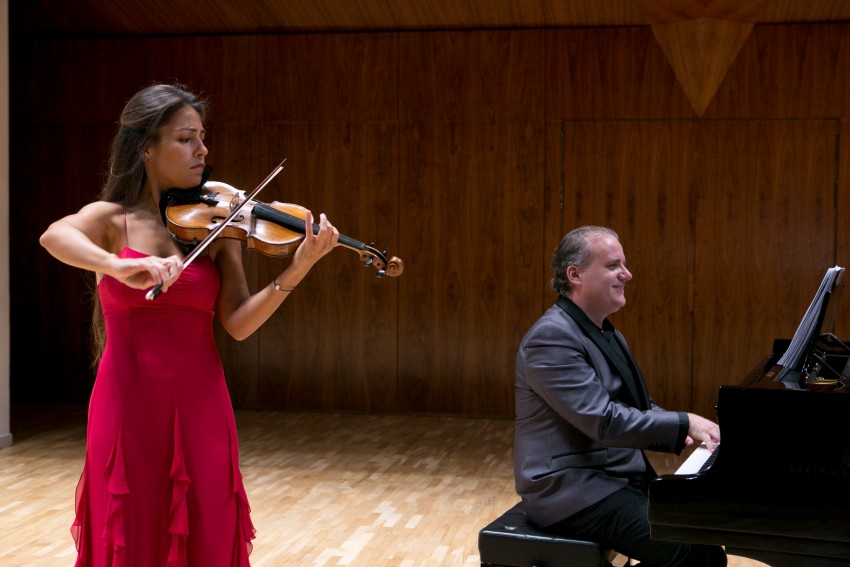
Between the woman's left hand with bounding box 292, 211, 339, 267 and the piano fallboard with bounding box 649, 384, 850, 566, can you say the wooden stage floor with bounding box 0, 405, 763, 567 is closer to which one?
the piano fallboard with bounding box 649, 384, 850, 566

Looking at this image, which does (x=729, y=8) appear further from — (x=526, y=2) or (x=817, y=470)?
(x=817, y=470)

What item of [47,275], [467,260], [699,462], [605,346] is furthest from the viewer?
[47,275]

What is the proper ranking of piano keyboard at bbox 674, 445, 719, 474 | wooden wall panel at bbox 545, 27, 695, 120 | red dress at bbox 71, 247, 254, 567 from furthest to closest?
wooden wall panel at bbox 545, 27, 695, 120
piano keyboard at bbox 674, 445, 719, 474
red dress at bbox 71, 247, 254, 567

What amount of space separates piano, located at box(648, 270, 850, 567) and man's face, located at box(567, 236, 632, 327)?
1.81 ft

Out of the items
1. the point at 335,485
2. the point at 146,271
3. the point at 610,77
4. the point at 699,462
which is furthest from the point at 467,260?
the point at 146,271

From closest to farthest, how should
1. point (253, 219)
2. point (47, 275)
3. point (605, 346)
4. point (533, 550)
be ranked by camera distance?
point (253, 219) → point (533, 550) → point (605, 346) → point (47, 275)

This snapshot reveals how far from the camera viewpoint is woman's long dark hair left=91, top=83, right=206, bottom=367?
2.03 metres

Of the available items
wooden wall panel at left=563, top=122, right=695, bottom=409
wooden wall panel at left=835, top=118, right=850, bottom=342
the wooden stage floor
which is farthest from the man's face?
wooden wall panel at left=835, top=118, right=850, bottom=342

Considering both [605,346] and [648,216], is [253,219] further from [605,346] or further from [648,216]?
[648,216]

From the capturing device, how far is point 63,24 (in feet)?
22.8

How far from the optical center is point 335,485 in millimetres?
4867

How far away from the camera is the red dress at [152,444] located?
6.49 ft

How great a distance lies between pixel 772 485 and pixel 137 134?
1.54m

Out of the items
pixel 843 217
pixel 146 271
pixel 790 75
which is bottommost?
pixel 146 271
